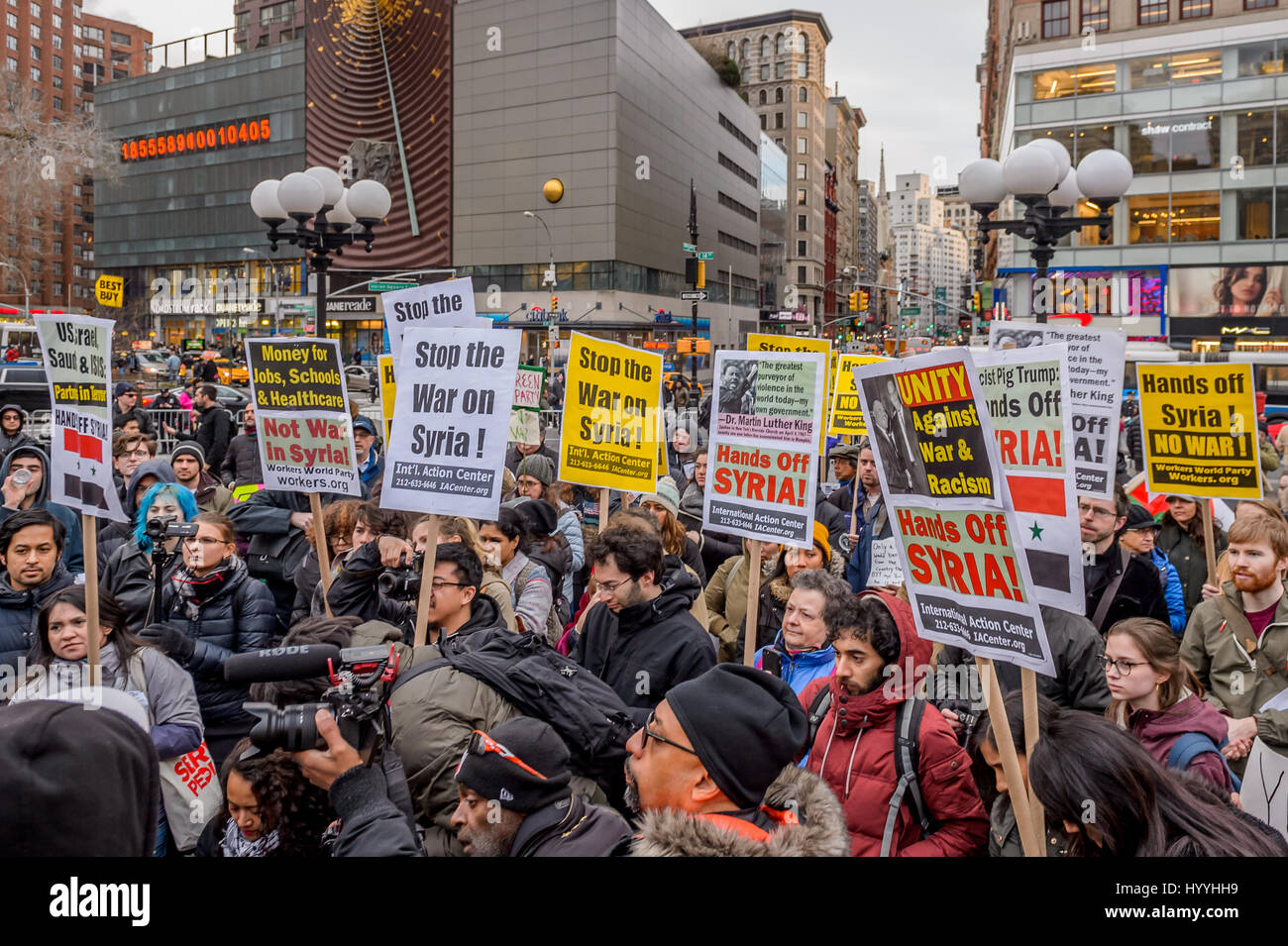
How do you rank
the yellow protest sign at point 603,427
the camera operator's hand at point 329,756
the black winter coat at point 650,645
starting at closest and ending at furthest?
the camera operator's hand at point 329,756 < the black winter coat at point 650,645 < the yellow protest sign at point 603,427

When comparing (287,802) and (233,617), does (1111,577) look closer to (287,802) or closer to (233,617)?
(287,802)

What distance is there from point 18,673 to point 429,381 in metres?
2.27

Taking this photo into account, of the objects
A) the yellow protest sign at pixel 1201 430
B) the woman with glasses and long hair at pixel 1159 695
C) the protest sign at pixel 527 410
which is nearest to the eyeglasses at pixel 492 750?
the woman with glasses and long hair at pixel 1159 695

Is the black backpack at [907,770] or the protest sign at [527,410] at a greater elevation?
the protest sign at [527,410]

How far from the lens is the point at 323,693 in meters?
2.77

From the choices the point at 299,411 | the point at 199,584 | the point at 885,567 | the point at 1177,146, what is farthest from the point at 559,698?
the point at 1177,146

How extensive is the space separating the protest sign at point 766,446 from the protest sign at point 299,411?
2.33 meters

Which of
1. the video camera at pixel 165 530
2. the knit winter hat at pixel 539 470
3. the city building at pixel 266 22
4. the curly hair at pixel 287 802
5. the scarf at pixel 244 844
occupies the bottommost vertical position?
the scarf at pixel 244 844

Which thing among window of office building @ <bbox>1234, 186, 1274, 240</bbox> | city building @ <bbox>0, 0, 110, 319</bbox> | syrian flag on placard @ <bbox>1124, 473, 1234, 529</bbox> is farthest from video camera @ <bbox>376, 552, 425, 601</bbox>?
city building @ <bbox>0, 0, 110, 319</bbox>

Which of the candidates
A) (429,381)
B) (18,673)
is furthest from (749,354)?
(18,673)

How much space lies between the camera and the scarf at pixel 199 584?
4.67m

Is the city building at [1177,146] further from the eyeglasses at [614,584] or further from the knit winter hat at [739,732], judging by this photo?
the knit winter hat at [739,732]

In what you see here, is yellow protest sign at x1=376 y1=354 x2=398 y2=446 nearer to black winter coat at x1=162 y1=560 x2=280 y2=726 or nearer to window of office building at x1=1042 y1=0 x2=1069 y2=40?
black winter coat at x1=162 y1=560 x2=280 y2=726
